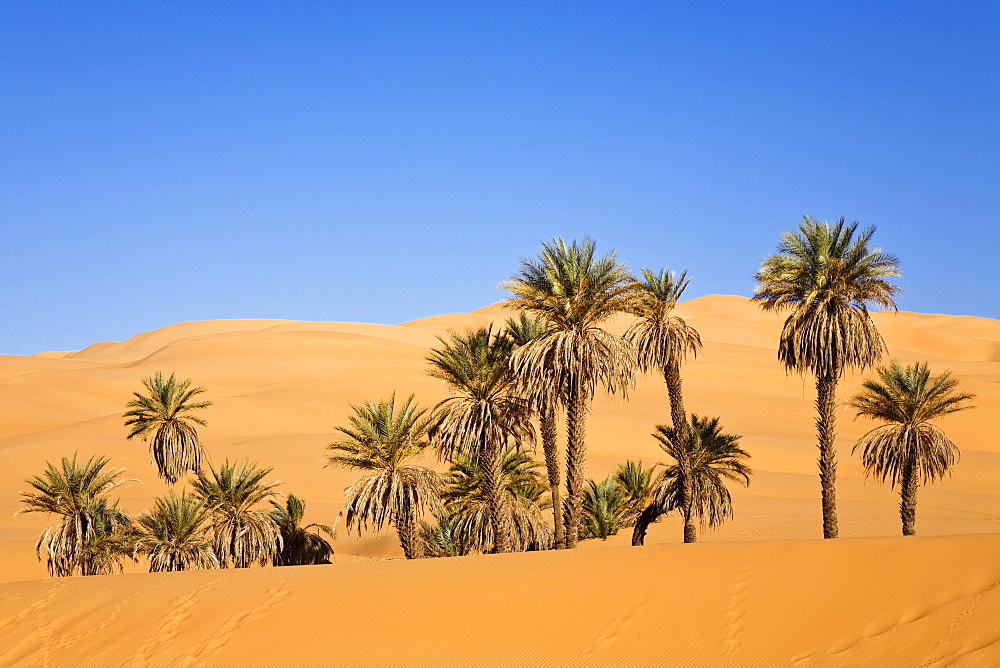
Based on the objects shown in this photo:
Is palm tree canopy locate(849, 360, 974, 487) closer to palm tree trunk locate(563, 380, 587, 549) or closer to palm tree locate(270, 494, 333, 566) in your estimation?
palm tree trunk locate(563, 380, 587, 549)

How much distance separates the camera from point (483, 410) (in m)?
21.2

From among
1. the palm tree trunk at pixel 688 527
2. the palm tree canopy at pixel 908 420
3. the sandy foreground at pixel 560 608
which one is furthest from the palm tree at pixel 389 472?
the palm tree canopy at pixel 908 420

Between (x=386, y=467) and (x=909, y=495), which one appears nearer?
(x=386, y=467)

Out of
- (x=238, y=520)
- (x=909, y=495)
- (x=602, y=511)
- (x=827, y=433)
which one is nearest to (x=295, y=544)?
(x=238, y=520)

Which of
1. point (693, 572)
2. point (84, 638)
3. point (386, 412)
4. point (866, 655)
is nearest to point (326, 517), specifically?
point (386, 412)

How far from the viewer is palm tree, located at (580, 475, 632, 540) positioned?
27859mm

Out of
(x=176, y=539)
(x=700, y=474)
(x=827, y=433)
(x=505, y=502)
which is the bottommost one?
(x=176, y=539)

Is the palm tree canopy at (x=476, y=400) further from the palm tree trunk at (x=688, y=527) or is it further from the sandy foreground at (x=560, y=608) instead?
the palm tree trunk at (x=688, y=527)

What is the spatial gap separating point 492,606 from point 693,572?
2788 millimetres

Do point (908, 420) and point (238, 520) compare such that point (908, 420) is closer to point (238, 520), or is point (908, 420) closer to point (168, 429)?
point (238, 520)

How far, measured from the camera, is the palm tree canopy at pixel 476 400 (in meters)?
21.2

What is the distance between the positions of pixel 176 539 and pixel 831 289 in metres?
17.7

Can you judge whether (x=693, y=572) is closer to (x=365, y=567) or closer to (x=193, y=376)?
(x=365, y=567)

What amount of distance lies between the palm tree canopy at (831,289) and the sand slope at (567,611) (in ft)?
32.9
